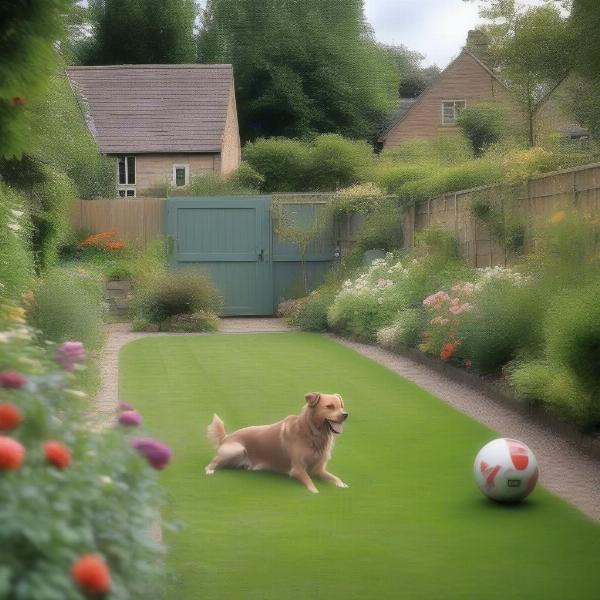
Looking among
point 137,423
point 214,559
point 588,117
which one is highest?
point 588,117

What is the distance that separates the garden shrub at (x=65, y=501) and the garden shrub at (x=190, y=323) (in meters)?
15.8

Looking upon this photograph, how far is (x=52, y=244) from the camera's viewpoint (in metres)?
17.9

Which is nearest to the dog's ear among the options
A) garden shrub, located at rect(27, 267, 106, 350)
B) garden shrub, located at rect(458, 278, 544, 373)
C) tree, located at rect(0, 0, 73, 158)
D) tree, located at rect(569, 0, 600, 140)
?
tree, located at rect(0, 0, 73, 158)

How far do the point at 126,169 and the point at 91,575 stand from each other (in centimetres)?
3658

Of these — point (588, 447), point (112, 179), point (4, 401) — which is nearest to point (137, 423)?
point (4, 401)

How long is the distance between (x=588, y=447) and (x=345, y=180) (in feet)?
95.4

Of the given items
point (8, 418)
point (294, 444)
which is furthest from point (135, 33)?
point (8, 418)

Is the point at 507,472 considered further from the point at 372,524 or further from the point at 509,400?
the point at 509,400

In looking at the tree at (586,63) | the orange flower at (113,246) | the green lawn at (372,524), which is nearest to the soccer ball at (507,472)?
the green lawn at (372,524)

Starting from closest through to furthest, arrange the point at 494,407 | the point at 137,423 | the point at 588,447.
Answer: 1. the point at 137,423
2. the point at 588,447
3. the point at 494,407

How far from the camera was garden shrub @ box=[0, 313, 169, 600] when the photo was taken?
264 cm

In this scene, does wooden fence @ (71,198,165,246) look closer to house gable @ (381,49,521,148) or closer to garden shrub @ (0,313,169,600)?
garden shrub @ (0,313,169,600)

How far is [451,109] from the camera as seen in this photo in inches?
1988

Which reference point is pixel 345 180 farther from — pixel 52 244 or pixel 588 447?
pixel 588 447
